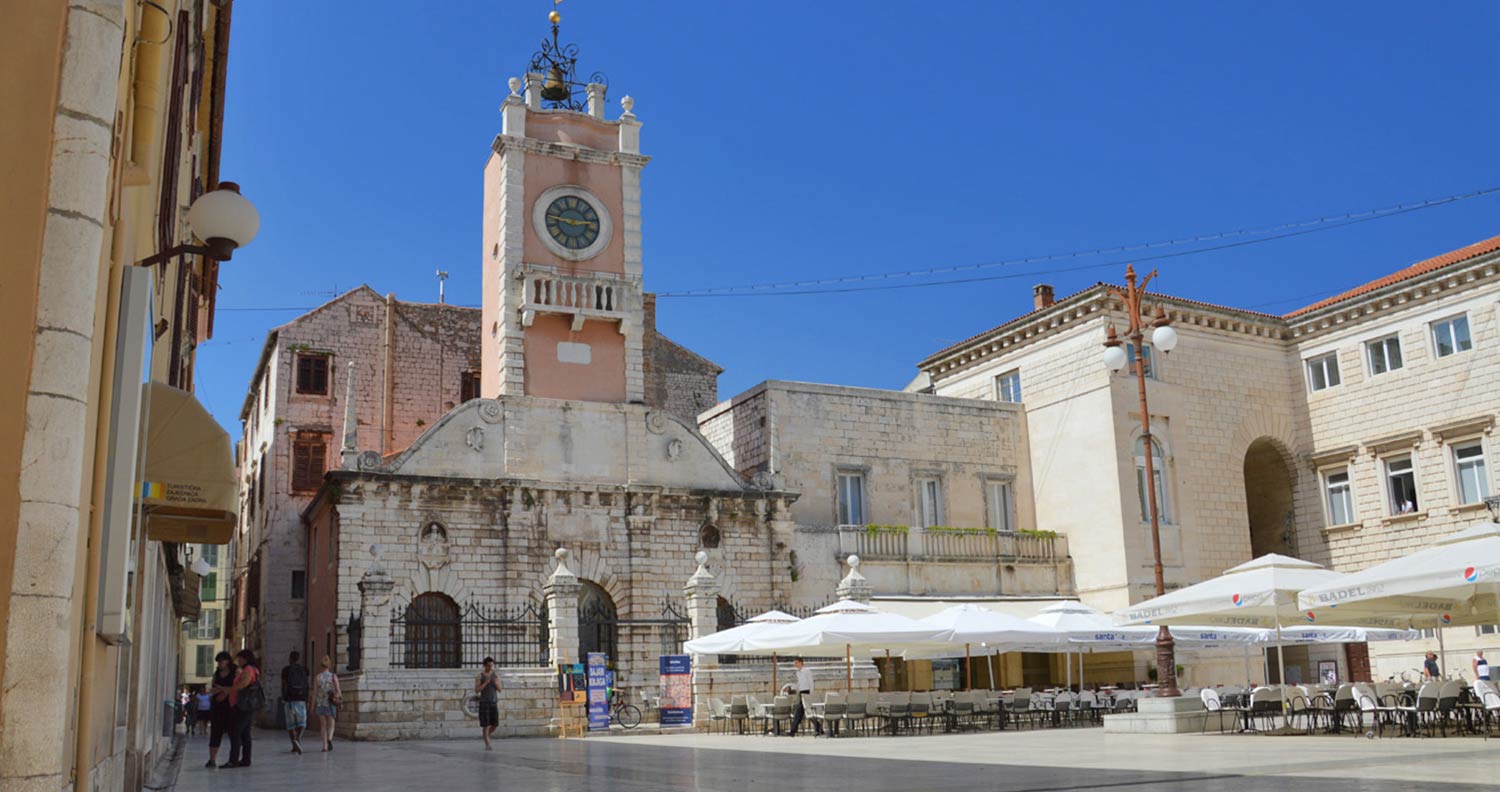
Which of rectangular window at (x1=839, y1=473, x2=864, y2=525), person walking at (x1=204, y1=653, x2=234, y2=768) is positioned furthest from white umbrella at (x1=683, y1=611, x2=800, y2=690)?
rectangular window at (x1=839, y1=473, x2=864, y2=525)

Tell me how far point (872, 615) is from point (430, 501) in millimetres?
9683

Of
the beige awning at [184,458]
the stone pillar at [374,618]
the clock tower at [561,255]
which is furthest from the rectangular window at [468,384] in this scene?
the beige awning at [184,458]

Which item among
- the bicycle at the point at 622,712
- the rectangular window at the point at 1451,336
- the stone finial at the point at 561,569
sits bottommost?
the bicycle at the point at 622,712

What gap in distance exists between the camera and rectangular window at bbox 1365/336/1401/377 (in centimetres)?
3066

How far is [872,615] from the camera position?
21.1m

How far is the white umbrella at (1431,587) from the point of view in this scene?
14.2 meters

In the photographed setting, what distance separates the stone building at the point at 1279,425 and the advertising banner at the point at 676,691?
11.7 m

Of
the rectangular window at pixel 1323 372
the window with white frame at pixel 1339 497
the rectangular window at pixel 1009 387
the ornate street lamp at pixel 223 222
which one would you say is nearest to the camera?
the ornate street lamp at pixel 223 222

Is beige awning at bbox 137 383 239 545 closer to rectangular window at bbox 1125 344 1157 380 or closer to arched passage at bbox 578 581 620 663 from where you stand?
arched passage at bbox 578 581 620 663

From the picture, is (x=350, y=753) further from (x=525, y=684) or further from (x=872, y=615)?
(x=872, y=615)

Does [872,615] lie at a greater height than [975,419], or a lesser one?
lesser

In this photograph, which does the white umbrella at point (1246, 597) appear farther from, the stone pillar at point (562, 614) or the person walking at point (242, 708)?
the person walking at point (242, 708)

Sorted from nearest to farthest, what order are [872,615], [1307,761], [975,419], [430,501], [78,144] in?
[78,144]
[1307,761]
[872,615]
[430,501]
[975,419]

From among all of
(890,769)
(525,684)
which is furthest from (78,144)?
(525,684)
